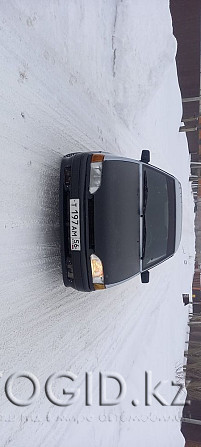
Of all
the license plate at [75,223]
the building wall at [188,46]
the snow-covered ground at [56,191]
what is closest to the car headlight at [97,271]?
the license plate at [75,223]

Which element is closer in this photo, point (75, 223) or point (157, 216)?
point (75, 223)

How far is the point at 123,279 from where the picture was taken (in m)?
4.36

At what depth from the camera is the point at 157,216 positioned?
4848mm

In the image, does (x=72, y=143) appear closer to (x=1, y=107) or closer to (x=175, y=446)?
(x=1, y=107)

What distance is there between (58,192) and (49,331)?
1.61 metres

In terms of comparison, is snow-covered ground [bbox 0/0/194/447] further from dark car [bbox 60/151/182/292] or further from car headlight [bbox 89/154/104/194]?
car headlight [bbox 89/154/104/194]

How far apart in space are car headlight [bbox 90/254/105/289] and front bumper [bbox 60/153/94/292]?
0.04 metres

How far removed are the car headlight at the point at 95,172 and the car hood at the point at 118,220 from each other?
42 mm

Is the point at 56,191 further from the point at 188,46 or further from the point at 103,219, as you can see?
the point at 188,46

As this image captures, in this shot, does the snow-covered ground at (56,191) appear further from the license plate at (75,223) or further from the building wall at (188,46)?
the building wall at (188,46)

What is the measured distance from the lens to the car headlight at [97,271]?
13.3ft

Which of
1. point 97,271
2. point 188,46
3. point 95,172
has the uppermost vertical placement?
point 188,46

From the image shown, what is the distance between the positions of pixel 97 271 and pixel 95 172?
A: 1.03 metres

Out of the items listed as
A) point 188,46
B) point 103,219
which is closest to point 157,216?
point 103,219
